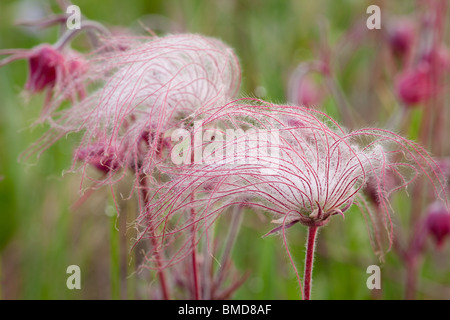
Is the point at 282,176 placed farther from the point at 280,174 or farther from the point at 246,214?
the point at 246,214

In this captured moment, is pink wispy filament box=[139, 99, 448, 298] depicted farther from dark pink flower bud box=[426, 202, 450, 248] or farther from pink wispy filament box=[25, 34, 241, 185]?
dark pink flower bud box=[426, 202, 450, 248]

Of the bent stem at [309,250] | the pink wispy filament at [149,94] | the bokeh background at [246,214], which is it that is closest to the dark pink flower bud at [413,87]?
the bokeh background at [246,214]

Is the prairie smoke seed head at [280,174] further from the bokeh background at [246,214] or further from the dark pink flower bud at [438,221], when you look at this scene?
the dark pink flower bud at [438,221]

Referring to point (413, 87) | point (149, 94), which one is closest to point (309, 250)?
point (149, 94)

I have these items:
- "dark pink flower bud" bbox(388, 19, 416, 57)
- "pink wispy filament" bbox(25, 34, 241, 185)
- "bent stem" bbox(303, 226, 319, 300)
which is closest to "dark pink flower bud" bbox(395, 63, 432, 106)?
"dark pink flower bud" bbox(388, 19, 416, 57)

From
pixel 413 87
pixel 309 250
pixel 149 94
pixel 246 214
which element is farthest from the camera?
pixel 246 214
